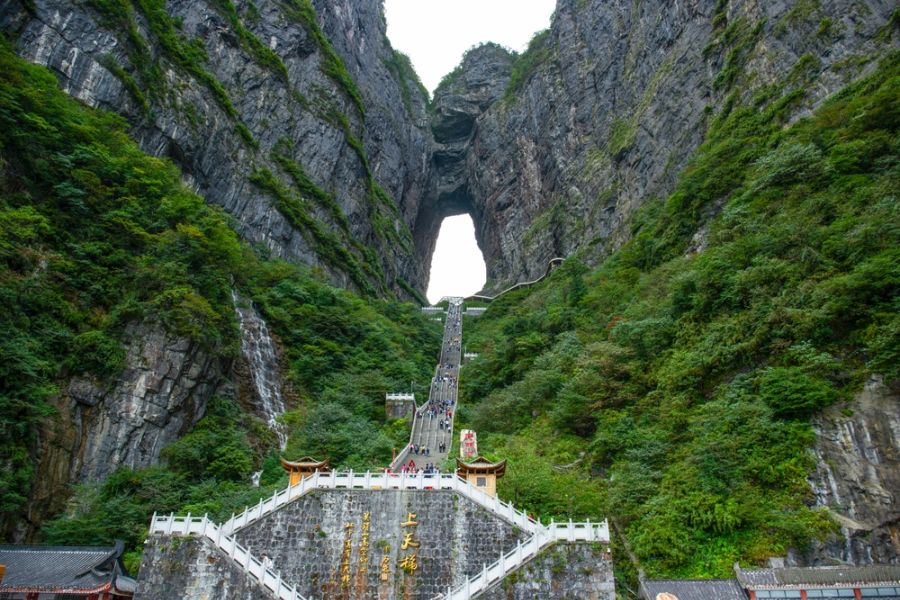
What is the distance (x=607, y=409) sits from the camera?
22.3 meters

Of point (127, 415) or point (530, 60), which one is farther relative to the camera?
point (530, 60)

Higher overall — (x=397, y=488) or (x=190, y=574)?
(x=397, y=488)

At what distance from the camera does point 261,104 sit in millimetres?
47500

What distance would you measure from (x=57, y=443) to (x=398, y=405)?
47.9 feet

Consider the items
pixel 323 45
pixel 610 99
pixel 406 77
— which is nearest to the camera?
pixel 323 45

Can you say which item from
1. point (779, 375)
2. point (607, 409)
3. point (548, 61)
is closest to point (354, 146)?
point (548, 61)

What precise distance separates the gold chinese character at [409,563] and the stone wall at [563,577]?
2060 mm

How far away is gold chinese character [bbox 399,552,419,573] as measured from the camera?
49.9 ft

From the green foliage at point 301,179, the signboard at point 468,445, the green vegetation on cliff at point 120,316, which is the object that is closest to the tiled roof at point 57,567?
the green vegetation on cliff at point 120,316

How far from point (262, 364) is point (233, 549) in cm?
1496

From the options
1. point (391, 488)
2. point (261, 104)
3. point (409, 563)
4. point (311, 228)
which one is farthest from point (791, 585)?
point (261, 104)

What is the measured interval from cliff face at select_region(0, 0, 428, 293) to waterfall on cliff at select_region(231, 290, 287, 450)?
11.0 m

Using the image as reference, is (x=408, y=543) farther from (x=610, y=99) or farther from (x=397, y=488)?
(x=610, y=99)

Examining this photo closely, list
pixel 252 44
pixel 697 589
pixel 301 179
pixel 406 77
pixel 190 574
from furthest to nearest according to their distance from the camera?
pixel 406 77, pixel 252 44, pixel 301 179, pixel 190 574, pixel 697 589
